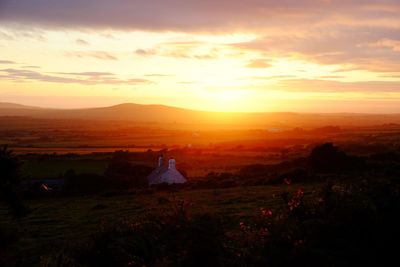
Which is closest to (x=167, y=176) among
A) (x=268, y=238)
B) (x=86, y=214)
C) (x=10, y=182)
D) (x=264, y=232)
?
(x=86, y=214)

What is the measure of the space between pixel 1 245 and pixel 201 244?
4100 millimetres

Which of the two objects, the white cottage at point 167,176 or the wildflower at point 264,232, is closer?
the wildflower at point 264,232

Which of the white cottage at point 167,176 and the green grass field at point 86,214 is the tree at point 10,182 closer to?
the green grass field at point 86,214

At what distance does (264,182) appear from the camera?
108ft

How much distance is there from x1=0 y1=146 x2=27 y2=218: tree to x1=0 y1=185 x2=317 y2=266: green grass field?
2560 millimetres

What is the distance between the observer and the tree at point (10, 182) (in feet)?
31.2

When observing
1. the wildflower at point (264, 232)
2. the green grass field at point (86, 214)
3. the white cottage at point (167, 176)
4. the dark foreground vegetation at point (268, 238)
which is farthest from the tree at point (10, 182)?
the white cottage at point (167, 176)

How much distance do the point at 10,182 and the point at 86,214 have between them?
13269mm

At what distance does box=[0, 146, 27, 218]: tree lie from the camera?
9.51 meters

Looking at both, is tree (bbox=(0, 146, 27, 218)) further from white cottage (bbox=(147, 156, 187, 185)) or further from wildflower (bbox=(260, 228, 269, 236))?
white cottage (bbox=(147, 156, 187, 185))

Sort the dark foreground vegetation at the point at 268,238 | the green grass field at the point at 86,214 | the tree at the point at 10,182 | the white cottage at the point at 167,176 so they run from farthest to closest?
the white cottage at the point at 167,176 < the green grass field at the point at 86,214 < the tree at the point at 10,182 < the dark foreground vegetation at the point at 268,238

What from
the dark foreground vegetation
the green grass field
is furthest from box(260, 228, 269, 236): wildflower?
the green grass field

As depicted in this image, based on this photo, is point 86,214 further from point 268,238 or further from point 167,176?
point 167,176

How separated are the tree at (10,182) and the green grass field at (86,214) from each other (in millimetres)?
2560
